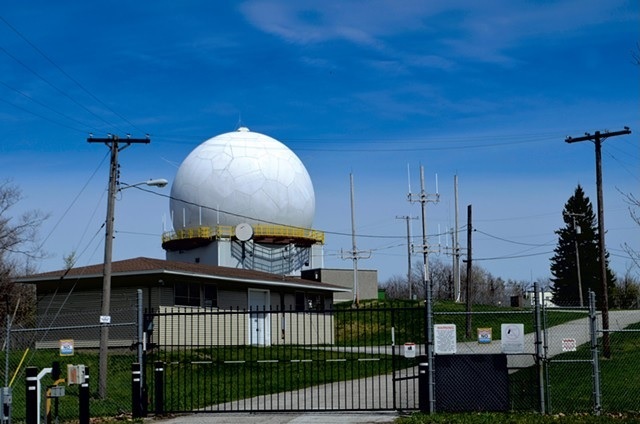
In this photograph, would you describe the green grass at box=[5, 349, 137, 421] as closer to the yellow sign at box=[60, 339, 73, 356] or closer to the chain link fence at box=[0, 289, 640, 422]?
the chain link fence at box=[0, 289, 640, 422]

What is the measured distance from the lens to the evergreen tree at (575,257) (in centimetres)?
8038

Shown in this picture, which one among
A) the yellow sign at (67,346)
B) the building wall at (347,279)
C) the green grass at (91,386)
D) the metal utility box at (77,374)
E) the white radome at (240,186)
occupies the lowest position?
the green grass at (91,386)

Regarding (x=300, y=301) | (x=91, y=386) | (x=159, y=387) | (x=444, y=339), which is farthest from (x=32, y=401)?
(x=300, y=301)

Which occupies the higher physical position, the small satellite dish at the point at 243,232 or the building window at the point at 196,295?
the small satellite dish at the point at 243,232

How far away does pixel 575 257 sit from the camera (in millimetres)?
81188

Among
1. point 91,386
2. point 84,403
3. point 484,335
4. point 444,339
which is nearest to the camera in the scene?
point 84,403

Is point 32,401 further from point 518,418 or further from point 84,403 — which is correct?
point 518,418

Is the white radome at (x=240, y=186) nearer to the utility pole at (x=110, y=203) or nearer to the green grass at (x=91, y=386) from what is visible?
the green grass at (x=91, y=386)

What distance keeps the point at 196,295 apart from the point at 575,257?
5233 centimetres

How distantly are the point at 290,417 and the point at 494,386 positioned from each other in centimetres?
401

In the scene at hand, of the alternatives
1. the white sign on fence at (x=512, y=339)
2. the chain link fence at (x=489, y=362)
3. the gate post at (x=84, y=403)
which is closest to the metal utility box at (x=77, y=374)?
the gate post at (x=84, y=403)

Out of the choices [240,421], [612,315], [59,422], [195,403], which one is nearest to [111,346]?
[195,403]

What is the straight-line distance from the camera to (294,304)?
44250 mm

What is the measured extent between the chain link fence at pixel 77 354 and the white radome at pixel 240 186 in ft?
47.6
